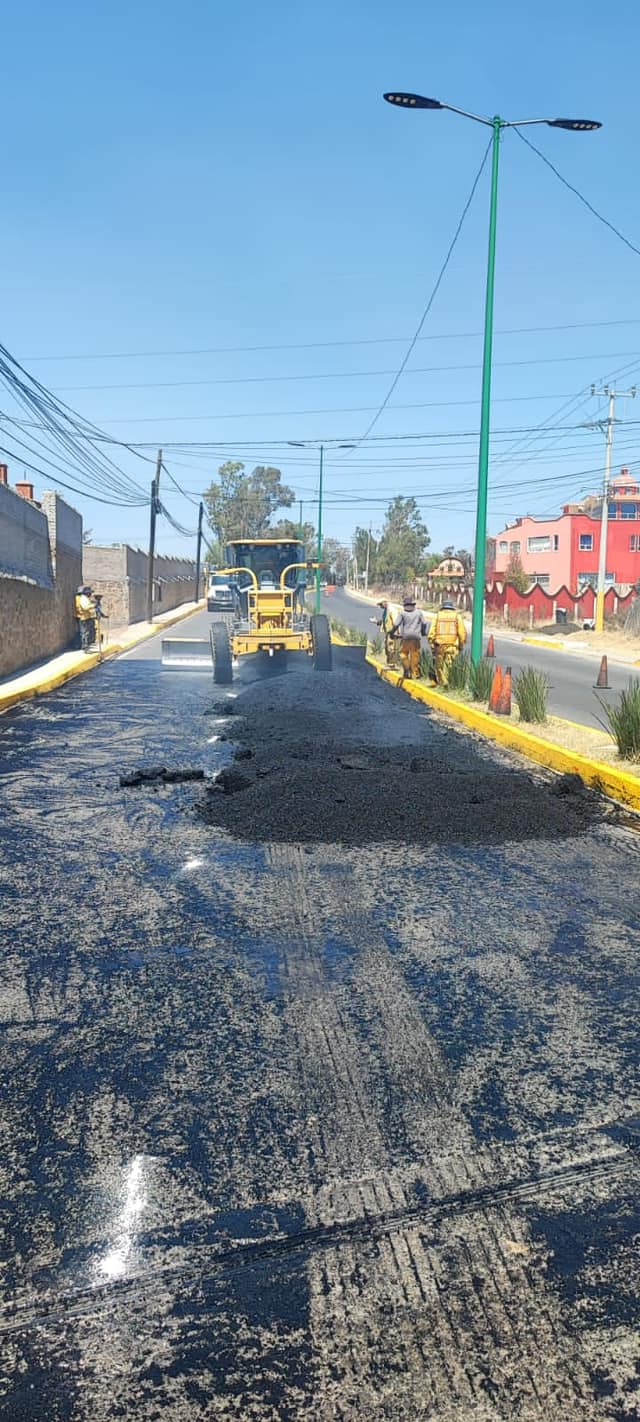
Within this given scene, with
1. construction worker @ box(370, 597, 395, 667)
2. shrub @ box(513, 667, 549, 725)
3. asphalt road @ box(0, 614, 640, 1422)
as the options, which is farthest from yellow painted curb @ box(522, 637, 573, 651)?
asphalt road @ box(0, 614, 640, 1422)

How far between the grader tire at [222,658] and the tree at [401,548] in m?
92.5

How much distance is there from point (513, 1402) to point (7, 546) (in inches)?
805

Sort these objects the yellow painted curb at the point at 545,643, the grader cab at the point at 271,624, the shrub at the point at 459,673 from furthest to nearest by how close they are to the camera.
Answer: the yellow painted curb at the point at 545,643, the grader cab at the point at 271,624, the shrub at the point at 459,673

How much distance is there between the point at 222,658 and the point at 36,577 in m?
6.07

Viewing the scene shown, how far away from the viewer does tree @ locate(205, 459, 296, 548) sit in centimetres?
13700

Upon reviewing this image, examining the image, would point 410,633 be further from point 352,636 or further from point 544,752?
point 352,636

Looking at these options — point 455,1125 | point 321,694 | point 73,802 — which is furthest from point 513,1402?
point 321,694

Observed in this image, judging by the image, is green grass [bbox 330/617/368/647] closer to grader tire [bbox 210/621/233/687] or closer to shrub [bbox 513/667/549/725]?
grader tire [bbox 210/621/233/687]

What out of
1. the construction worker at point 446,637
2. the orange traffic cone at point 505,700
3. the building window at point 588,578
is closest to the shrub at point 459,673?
the construction worker at point 446,637

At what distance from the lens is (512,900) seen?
581 cm

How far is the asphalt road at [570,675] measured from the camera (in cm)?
1603

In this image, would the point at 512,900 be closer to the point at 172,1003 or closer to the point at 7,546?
the point at 172,1003

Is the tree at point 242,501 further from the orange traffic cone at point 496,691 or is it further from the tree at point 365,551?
the orange traffic cone at point 496,691

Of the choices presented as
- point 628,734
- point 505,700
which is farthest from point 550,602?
point 628,734
